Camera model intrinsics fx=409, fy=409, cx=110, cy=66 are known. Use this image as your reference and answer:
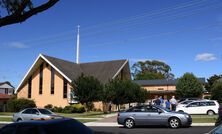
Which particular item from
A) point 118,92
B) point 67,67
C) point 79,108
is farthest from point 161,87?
point 118,92

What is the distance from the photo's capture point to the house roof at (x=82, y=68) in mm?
54906

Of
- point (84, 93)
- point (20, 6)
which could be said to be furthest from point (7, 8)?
point (84, 93)

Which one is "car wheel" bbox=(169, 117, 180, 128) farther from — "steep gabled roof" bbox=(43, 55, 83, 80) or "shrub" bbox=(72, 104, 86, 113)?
"steep gabled roof" bbox=(43, 55, 83, 80)

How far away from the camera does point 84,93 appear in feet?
138

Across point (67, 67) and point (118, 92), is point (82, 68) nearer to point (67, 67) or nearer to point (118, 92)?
point (67, 67)

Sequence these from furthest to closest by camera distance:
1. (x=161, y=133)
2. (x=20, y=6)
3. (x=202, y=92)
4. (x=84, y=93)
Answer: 1. (x=202, y=92)
2. (x=84, y=93)
3. (x=161, y=133)
4. (x=20, y=6)

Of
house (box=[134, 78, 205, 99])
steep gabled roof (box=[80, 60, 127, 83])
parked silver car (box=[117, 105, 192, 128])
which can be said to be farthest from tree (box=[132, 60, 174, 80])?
parked silver car (box=[117, 105, 192, 128])

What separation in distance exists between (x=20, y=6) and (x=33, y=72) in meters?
47.2

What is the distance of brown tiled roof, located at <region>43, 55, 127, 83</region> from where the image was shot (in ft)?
181

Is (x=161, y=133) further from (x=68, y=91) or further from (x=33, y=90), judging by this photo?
(x=33, y=90)

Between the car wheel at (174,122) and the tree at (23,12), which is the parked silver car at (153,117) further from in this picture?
the tree at (23,12)

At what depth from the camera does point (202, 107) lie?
37.1m

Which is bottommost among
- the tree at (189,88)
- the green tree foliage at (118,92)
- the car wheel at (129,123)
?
the car wheel at (129,123)

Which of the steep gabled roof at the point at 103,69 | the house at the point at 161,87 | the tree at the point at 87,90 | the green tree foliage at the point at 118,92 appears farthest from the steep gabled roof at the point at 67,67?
the house at the point at 161,87
